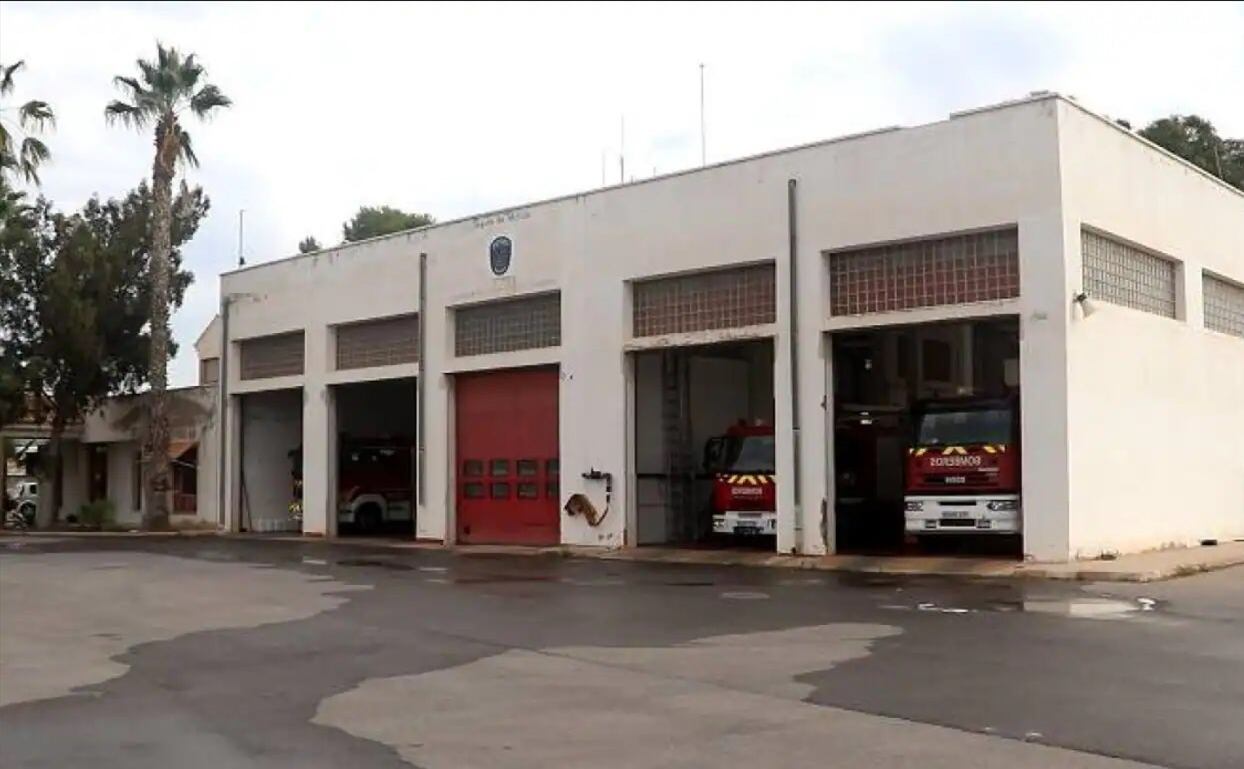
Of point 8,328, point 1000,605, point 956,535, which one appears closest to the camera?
point 1000,605

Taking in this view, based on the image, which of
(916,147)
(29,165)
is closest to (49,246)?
(29,165)

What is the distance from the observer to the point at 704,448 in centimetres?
2859

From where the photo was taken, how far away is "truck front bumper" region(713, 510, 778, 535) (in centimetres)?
2464

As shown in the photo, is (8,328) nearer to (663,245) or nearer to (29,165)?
(29,165)

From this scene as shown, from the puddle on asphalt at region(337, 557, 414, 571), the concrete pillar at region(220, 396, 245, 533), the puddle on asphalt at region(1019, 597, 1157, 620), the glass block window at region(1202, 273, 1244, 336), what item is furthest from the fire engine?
the puddle on asphalt at region(1019, 597, 1157, 620)

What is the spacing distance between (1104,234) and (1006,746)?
55.6ft

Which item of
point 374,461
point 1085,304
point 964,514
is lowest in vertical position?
point 964,514

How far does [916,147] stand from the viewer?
22.6 meters

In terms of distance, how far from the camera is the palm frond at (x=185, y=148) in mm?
39531

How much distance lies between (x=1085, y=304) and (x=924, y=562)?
5.05 metres

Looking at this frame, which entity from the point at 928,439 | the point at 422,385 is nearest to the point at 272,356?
the point at 422,385

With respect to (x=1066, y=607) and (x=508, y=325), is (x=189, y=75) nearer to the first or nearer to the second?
(x=508, y=325)

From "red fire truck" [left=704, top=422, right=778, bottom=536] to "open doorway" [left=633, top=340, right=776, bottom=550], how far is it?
0.8 inches

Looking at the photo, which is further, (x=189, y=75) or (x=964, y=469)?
(x=189, y=75)
